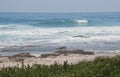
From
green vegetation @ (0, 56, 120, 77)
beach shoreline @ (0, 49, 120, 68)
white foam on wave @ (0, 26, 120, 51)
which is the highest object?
green vegetation @ (0, 56, 120, 77)

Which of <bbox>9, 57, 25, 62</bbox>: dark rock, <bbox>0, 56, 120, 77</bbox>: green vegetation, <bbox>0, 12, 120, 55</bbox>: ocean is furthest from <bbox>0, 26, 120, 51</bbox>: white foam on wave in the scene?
<bbox>0, 56, 120, 77</bbox>: green vegetation

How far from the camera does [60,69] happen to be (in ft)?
24.1

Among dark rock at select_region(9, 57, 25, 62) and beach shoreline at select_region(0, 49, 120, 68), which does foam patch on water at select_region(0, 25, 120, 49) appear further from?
dark rock at select_region(9, 57, 25, 62)

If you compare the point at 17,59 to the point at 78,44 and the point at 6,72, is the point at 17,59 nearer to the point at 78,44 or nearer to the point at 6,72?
the point at 78,44


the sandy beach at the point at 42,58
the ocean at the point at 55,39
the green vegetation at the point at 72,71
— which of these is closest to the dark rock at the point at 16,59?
the sandy beach at the point at 42,58

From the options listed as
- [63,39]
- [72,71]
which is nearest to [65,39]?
[63,39]

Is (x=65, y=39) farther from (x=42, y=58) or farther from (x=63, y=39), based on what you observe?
(x=42, y=58)

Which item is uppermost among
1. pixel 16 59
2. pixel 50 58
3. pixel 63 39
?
pixel 16 59

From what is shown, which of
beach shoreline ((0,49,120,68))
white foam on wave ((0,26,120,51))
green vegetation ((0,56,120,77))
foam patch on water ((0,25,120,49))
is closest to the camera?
green vegetation ((0,56,120,77))

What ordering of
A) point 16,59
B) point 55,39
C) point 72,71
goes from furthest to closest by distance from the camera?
point 55,39 → point 16,59 → point 72,71

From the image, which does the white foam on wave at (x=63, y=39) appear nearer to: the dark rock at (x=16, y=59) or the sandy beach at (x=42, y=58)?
the sandy beach at (x=42, y=58)

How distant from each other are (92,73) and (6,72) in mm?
1629

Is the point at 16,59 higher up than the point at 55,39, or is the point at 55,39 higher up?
the point at 16,59

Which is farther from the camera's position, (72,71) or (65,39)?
(65,39)
